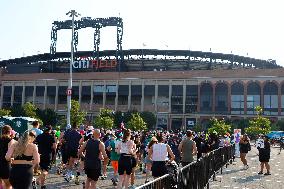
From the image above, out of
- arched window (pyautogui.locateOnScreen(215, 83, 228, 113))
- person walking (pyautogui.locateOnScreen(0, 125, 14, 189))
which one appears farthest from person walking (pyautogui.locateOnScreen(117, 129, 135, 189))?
arched window (pyautogui.locateOnScreen(215, 83, 228, 113))

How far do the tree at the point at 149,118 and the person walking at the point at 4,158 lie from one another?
6870 centimetres

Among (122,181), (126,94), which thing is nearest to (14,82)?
(126,94)

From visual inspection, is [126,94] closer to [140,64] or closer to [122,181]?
[140,64]

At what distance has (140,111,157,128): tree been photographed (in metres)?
78.6

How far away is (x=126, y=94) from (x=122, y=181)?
7584 cm

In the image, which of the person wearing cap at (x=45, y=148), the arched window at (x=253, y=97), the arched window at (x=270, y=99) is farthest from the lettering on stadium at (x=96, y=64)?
the person wearing cap at (x=45, y=148)

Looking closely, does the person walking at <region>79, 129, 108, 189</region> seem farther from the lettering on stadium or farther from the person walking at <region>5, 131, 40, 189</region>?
the lettering on stadium

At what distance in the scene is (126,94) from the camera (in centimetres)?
8750

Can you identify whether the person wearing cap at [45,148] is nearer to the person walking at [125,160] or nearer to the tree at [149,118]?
the person walking at [125,160]

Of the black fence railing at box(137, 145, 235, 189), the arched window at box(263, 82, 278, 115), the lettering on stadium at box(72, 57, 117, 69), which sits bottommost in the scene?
the black fence railing at box(137, 145, 235, 189)

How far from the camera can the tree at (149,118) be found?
→ 7856 cm

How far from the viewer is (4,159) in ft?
31.4

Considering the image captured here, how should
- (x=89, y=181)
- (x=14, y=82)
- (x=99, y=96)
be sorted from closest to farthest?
1. (x=89, y=181)
2. (x=99, y=96)
3. (x=14, y=82)

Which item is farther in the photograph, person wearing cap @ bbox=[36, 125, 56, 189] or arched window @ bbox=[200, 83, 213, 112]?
arched window @ bbox=[200, 83, 213, 112]
